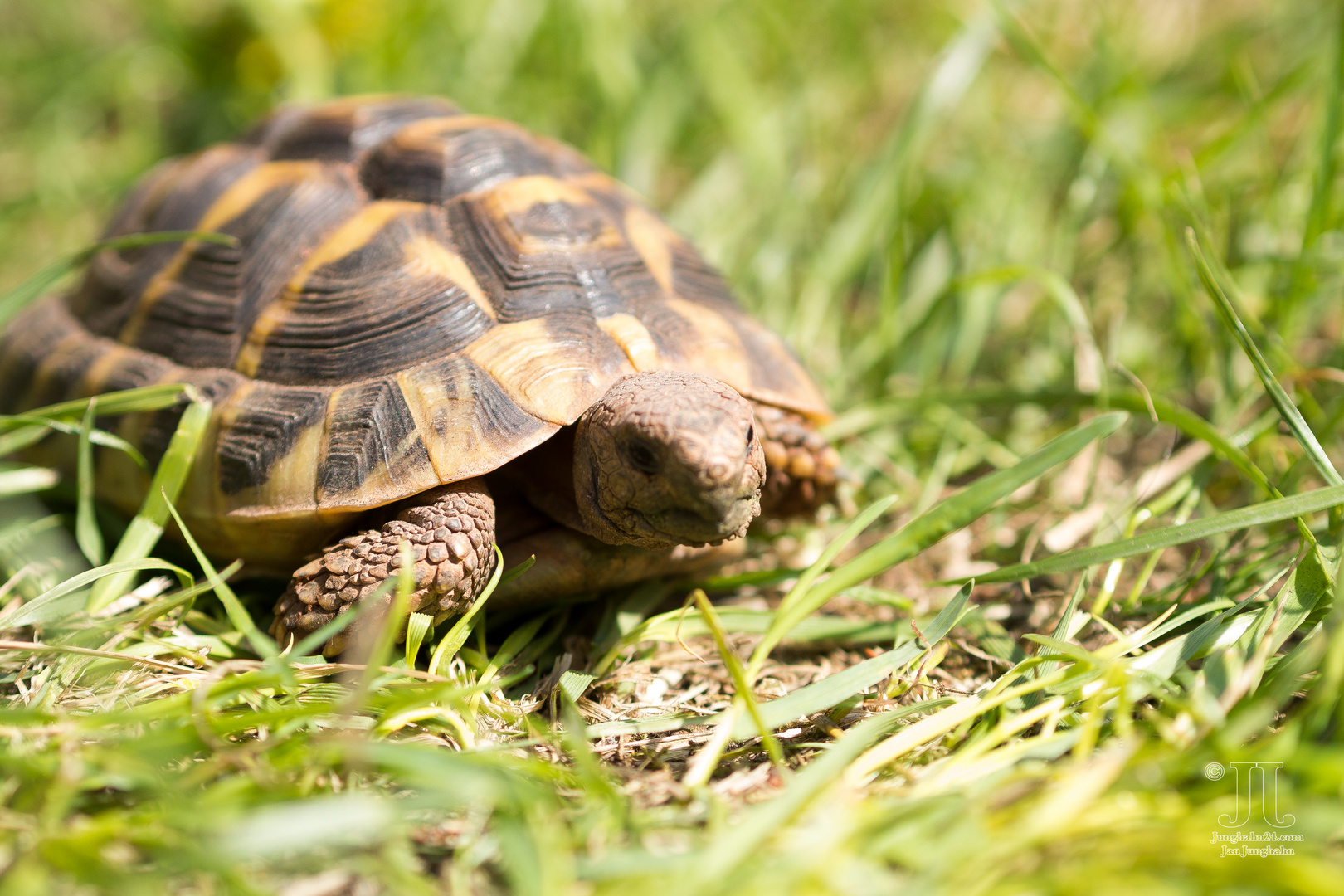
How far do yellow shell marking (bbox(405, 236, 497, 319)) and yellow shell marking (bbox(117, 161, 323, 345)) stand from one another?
0.53 metres

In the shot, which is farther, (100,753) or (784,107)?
(784,107)

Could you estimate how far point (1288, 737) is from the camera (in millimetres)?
1373

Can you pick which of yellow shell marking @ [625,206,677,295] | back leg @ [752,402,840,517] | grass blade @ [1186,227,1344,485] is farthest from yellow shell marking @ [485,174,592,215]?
grass blade @ [1186,227,1344,485]

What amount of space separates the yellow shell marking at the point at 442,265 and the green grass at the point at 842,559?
677mm

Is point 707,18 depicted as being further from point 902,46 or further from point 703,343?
point 703,343

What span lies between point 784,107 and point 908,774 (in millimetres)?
3698

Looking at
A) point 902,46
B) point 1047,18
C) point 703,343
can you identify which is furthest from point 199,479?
point 1047,18

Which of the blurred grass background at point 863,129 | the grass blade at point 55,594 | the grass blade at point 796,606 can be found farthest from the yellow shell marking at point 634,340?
the blurred grass background at point 863,129

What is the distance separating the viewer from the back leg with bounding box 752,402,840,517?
2297mm

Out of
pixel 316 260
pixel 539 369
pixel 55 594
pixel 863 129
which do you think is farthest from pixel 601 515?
pixel 863 129

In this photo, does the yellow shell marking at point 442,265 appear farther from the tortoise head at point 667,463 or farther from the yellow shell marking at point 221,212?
the yellow shell marking at point 221,212

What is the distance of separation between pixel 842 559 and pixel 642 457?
956mm

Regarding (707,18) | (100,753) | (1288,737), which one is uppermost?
(707,18)

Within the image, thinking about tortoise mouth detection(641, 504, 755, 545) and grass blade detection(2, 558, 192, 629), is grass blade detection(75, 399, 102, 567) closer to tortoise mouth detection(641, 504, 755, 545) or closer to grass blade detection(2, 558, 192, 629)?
grass blade detection(2, 558, 192, 629)
